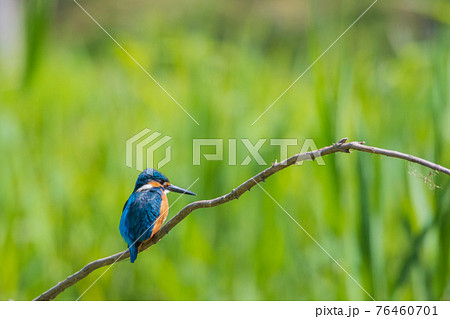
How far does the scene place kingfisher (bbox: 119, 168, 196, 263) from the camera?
274mm

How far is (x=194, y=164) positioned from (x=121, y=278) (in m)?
0.24

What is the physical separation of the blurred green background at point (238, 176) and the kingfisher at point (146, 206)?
0.18m

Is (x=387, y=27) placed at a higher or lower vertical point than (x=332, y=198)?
higher

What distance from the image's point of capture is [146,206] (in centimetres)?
28

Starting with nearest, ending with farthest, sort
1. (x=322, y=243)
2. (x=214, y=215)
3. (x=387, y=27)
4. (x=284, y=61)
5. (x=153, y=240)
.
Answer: (x=153, y=240), (x=322, y=243), (x=214, y=215), (x=387, y=27), (x=284, y=61)

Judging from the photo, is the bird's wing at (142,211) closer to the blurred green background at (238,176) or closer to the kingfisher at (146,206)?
the kingfisher at (146,206)

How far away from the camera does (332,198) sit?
0.63m

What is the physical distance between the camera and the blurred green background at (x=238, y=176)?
2.02 ft

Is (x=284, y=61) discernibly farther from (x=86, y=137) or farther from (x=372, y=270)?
(x=372, y=270)

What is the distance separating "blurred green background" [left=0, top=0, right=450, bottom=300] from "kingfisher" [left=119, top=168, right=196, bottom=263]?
18cm

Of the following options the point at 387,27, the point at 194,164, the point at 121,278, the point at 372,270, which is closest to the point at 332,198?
the point at 372,270

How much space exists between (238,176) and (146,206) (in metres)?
0.51

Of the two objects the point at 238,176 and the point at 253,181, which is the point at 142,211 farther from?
the point at 238,176

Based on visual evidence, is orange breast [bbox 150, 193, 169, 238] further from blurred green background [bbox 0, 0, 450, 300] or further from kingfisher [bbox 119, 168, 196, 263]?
blurred green background [bbox 0, 0, 450, 300]
